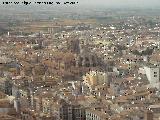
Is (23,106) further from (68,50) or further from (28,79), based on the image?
(68,50)

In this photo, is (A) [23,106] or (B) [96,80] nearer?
(A) [23,106]

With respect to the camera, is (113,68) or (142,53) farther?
(142,53)

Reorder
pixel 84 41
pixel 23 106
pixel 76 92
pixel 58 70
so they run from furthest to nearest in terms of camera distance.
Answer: pixel 84 41 < pixel 58 70 < pixel 76 92 < pixel 23 106

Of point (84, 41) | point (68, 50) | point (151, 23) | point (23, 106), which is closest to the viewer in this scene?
point (23, 106)

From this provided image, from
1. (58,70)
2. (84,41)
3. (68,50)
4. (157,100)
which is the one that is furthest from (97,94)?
(84,41)

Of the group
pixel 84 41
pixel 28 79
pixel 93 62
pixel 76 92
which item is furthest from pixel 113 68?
pixel 84 41

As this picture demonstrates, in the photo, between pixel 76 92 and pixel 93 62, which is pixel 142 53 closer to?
pixel 93 62
